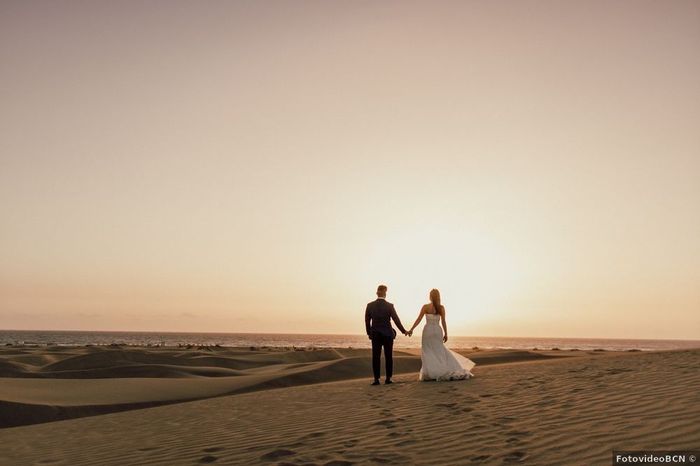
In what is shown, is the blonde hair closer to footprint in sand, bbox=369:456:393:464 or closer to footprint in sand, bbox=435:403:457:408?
footprint in sand, bbox=435:403:457:408

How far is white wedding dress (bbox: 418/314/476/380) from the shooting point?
12.4m

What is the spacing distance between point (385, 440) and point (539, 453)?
6.24ft

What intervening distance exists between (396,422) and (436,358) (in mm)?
4880

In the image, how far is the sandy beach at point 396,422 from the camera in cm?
607

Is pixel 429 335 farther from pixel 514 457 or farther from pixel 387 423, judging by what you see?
pixel 514 457

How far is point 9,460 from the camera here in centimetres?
806

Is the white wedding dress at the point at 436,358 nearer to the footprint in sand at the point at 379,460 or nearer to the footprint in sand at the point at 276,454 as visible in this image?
the footprint in sand at the point at 276,454

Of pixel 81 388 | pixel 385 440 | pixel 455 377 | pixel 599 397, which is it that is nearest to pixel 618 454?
pixel 385 440

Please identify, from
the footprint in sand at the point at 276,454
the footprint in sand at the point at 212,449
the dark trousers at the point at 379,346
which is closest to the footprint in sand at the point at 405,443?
the footprint in sand at the point at 276,454

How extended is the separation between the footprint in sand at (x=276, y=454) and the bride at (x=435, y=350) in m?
6.07

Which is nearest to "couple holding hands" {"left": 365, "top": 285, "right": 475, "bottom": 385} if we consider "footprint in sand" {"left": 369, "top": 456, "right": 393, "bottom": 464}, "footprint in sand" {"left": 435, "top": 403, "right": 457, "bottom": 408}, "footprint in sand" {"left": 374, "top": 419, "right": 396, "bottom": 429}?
"footprint in sand" {"left": 435, "top": 403, "right": 457, "bottom": 408}

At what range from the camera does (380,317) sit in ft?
41.4

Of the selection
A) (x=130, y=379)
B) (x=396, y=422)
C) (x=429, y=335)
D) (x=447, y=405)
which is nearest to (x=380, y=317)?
(x=429, y=335)

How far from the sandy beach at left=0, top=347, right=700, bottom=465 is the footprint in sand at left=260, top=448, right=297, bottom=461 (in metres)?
0.02
